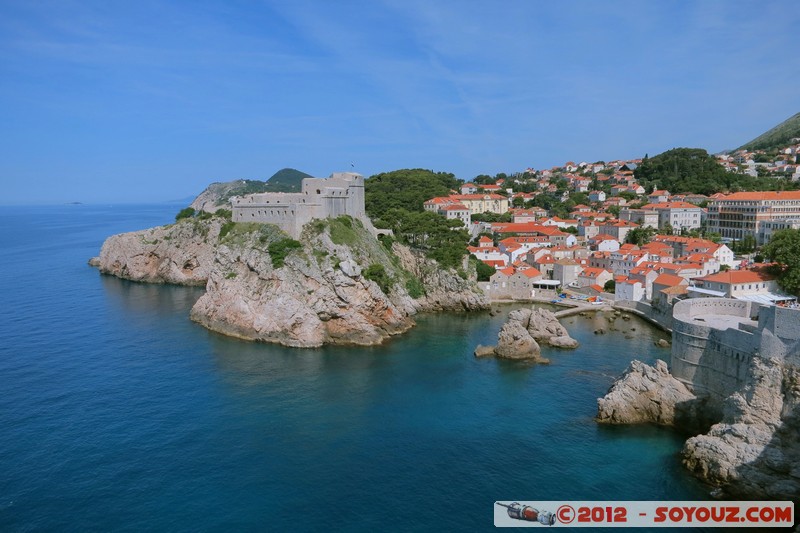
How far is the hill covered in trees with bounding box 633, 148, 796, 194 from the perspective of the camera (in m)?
86.4

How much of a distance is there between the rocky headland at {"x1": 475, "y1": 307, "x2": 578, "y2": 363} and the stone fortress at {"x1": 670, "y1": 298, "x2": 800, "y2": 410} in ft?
29.9

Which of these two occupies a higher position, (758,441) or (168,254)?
(168,254)

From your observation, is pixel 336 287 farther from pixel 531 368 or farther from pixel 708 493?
pixel 708 493

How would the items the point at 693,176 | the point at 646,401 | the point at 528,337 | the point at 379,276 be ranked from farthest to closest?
the point at 693,176 → the point at 379,276 → the point at 528,337 → the point at 646,401

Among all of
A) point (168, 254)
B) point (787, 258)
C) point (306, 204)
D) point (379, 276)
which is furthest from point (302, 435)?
point (168, 254)

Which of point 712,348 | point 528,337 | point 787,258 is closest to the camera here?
point 712,348

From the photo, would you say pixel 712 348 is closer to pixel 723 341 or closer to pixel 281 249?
pixel 723 341

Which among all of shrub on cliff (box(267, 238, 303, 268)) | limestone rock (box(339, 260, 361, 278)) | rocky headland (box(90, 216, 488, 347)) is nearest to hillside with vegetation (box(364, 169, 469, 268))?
rocky headland (box(90, 216, 488, 347))

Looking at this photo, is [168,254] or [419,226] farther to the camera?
[168,254]

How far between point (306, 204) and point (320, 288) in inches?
370

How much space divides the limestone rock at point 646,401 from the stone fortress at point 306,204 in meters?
26.9

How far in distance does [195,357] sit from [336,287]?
390 inches

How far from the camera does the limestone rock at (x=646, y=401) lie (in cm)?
2417

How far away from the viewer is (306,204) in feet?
146
